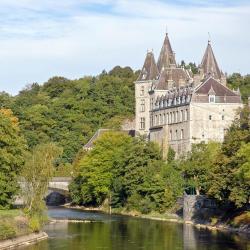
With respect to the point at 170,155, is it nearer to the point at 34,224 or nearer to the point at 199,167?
the point at 199,167

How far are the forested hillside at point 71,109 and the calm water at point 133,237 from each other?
55.5 metres

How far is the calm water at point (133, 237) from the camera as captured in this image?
56125 millimetres

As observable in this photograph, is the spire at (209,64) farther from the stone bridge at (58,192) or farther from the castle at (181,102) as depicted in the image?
the stone bridge at (58,192)

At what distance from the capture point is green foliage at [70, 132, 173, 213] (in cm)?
8219

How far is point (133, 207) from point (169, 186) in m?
5.71

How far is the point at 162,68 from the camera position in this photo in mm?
105250

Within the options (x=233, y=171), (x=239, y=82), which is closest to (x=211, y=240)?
(x=233, y=171)

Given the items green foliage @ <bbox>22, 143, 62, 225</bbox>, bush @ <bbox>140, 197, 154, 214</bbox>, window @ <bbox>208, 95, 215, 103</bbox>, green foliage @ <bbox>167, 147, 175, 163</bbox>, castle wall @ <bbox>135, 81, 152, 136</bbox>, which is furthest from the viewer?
castle wall @ <bbox>135, 81, 152, 136</bbox>

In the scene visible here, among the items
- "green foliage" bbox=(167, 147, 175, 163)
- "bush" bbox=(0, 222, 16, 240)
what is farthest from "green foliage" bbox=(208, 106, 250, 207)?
"green foliage" bbox=(167, 147, 175, 163)

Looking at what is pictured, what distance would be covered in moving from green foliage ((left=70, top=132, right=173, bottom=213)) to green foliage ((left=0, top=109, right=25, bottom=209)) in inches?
834

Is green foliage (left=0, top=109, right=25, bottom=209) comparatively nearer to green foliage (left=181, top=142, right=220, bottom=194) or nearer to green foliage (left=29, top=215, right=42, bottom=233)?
green foliage (left=29, top=215, right=42, bottom=233)

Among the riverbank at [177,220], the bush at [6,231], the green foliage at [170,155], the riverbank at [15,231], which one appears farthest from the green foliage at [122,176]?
the bush at [6,231]

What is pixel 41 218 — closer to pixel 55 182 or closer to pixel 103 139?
pixel 103 139

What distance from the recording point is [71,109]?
146125 millimetres
